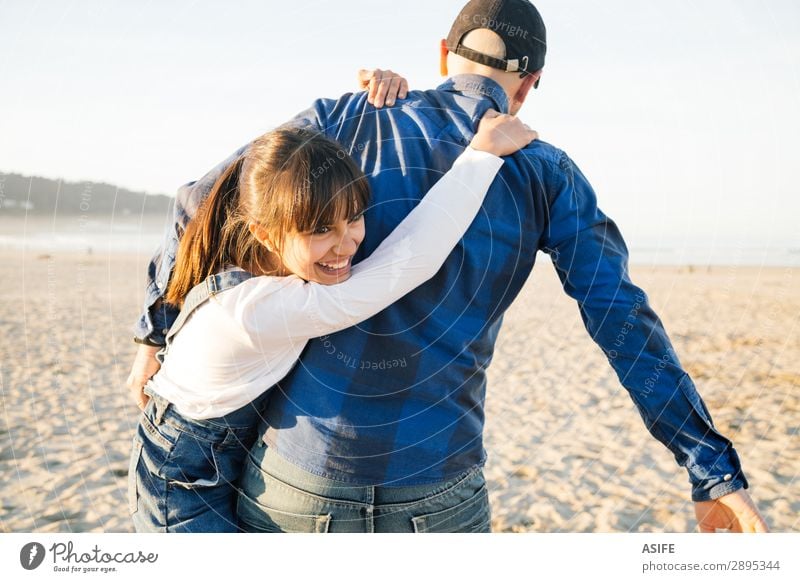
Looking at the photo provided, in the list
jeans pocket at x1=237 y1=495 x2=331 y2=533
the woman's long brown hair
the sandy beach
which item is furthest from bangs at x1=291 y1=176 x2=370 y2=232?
the sandy beach

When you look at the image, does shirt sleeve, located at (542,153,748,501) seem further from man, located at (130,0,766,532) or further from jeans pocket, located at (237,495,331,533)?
jeans pocket, located at (237,495,331,533)

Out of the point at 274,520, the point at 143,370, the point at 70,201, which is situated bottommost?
the point at 70,201

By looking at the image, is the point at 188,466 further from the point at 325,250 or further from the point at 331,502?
the point at 325,250

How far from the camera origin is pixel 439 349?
1492mm

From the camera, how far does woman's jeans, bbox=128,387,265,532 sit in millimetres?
1569

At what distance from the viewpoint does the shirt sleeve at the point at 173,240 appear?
1.59 meters

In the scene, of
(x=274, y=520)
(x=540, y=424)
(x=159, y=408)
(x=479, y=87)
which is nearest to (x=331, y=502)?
(x=274, y=520)

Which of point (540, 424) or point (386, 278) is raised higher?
point (386, 278)

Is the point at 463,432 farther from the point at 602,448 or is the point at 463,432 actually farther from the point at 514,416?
the point at 514,416

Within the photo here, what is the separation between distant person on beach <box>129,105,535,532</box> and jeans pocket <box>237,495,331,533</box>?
0.07m

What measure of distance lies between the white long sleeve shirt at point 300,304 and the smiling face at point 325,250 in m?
0.02

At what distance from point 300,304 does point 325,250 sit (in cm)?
12
